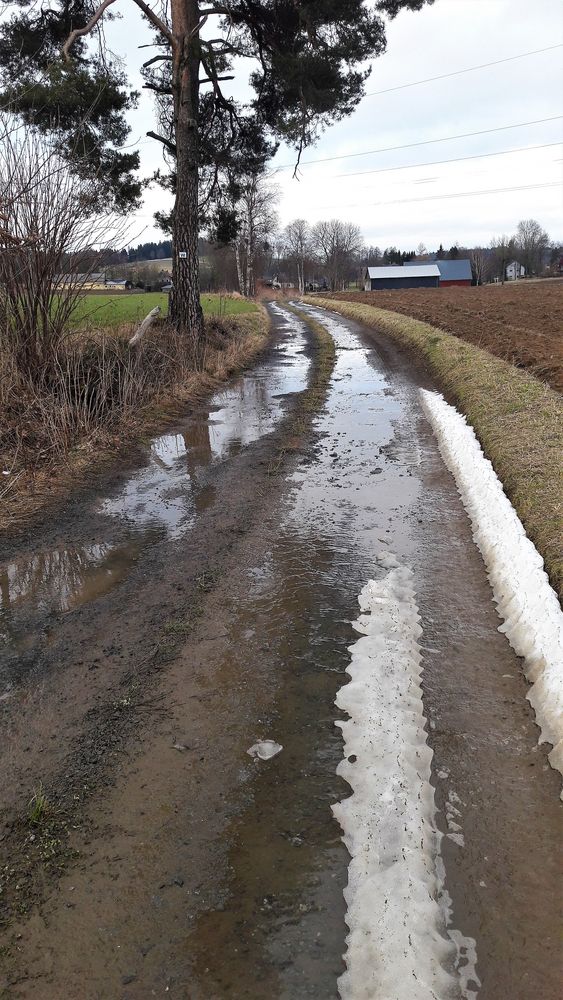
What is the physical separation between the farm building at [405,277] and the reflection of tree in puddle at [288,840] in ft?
291

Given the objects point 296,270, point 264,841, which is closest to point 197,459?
point 264,841

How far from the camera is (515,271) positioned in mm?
106812

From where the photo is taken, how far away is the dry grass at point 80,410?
20.4 ft

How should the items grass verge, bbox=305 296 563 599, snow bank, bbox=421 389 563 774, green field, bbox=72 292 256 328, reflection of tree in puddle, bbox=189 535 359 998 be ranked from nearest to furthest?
1. reflection of tree in puddle, bbox=189 535 359 998
2. snow bank, bbox=421 389 563 774
3. grass verge, bbox=305 296 563 599
4. green field, bbox=72 292 256 328

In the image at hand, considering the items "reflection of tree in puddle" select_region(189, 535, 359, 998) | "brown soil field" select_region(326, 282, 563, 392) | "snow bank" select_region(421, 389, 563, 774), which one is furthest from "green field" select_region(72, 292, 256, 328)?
"brown soil field" select_region(326, 282, 563, 392)

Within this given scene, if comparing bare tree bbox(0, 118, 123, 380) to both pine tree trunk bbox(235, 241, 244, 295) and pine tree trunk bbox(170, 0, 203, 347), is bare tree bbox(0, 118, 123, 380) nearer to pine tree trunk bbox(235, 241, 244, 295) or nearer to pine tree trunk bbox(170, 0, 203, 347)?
pine tree trunk bbox(170, 0, 203, 347)

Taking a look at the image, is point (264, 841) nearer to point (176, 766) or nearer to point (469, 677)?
point (176, 766)

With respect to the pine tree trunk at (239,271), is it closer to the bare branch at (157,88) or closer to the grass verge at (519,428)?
the bare branch at (157,88)

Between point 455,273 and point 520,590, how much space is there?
95.4 meters

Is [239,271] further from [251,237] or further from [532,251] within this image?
[532,251]

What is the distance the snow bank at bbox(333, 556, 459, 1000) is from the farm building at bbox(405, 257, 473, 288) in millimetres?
94494

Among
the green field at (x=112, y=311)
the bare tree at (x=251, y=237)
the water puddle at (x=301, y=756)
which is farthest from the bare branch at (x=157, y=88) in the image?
the bare tree at (x=251, y=237)

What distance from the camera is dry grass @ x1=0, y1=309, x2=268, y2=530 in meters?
6.20

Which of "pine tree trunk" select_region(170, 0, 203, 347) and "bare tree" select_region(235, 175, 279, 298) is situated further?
"bare tree" select_region(235, 175, 279, 298)
